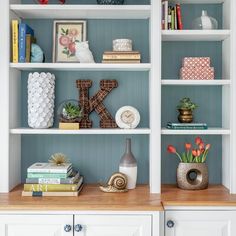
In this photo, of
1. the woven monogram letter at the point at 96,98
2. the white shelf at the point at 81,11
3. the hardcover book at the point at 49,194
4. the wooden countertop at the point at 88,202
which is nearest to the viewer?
the wooden countertop at the point at 88,202

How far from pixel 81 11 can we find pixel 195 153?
114 centimetres

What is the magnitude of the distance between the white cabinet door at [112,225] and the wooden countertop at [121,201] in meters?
0.05

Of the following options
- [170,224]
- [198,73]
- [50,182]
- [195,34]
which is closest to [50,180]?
[50,182]

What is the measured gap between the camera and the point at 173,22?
8.49ft

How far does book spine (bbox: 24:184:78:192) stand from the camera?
244 centimetres

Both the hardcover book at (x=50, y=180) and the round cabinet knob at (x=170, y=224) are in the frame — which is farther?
the hardcover book at (x=50, y=180)

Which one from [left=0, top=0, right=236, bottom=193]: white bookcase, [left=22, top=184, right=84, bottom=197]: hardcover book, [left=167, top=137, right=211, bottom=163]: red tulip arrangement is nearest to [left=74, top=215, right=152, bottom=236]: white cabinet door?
[left=22, top=184, right=84, bottom=197]: hardcover book

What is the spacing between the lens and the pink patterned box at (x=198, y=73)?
2.60 metres

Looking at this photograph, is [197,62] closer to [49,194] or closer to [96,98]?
[96,98]

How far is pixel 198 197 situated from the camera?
2.40 m

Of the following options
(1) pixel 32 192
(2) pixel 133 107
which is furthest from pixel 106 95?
(1) pixel 32 192

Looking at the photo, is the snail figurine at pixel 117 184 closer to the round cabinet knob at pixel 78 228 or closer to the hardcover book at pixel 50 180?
the hardcover book at pixel 50 180

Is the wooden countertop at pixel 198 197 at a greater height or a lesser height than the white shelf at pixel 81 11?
lesser

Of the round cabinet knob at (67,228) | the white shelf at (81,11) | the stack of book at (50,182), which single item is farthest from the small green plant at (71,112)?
the round cabinet knob at (67,228)
